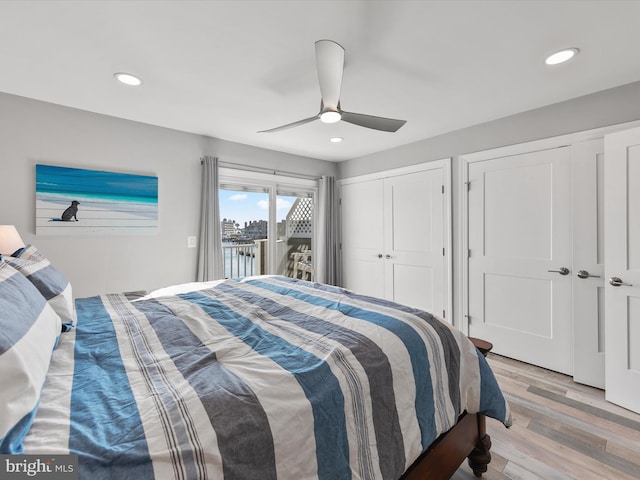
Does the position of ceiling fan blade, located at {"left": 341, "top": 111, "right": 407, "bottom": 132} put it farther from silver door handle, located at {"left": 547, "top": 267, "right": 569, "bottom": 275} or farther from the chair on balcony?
the chair on balcony

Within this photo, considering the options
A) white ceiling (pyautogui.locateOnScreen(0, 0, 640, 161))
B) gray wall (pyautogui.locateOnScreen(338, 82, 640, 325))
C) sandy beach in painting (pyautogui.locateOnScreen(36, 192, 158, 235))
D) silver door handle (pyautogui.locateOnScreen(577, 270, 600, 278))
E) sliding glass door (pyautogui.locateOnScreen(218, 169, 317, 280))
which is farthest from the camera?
sliding glass door (pyautogui.locateOnScreen(218, 169, 317, 280))

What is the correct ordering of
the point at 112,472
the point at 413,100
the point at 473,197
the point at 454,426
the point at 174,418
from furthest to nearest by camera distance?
the point at 473,197
the point at 413,100
the point at 454,426
the point at 174,418
the point at 112,472

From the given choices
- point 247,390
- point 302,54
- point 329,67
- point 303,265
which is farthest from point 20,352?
point 303,265

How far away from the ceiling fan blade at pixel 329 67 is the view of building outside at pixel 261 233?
225 centimetres

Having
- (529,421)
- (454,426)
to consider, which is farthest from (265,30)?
(529,421)

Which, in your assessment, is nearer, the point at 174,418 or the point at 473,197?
A: the point at 174,418

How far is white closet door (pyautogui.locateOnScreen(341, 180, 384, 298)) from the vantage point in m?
4.20

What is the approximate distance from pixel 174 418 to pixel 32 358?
445 millimetres

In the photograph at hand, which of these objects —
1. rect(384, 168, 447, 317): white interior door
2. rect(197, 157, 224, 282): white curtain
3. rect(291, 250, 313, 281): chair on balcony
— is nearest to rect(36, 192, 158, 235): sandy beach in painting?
rect(197, 157, 224, 282): white curtain

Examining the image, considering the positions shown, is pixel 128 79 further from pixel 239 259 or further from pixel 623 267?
pixel 623 267

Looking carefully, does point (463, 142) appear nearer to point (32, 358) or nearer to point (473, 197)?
Answer: point (473, 197)

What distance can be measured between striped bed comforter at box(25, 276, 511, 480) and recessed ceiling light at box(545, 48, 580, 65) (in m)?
1.88

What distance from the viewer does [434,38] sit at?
5.67 ft

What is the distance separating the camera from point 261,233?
4152 mm
